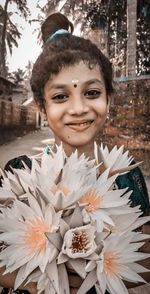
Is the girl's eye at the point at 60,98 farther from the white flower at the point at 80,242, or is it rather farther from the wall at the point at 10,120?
the wall at the point at 10,120

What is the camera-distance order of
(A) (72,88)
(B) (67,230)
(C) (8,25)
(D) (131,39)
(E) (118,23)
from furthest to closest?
(E) (118,23), (D) (131,39), (C) (8,25), (A) (72,88), (B) (67,230)

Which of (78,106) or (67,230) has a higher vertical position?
(78,106)

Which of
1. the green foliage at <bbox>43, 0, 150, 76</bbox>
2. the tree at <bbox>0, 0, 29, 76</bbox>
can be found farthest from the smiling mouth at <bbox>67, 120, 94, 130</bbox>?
the green foliage at <bbox>43, 0, 150, 76</bbox>

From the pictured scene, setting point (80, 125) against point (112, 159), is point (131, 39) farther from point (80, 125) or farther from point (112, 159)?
point (112, 159)

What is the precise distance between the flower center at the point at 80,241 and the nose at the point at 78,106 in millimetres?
430

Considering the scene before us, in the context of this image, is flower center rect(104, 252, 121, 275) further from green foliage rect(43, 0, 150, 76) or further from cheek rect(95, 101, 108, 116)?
green foliage rect(43, 0, 150, 76)

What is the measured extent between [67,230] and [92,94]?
48 centimetres

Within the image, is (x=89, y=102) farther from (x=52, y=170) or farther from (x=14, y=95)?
(x=14, y=95)

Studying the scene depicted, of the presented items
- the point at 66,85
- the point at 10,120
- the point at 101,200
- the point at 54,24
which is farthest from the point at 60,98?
the point at 10,120

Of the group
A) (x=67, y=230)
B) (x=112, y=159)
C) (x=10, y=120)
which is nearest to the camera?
(x=67, y=230)

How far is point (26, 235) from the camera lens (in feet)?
Answer: 1.84

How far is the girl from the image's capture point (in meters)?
0.92

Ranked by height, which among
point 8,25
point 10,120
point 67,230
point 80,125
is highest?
point 8,25

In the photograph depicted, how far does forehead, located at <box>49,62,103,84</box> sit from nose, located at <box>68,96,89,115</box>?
5cm
